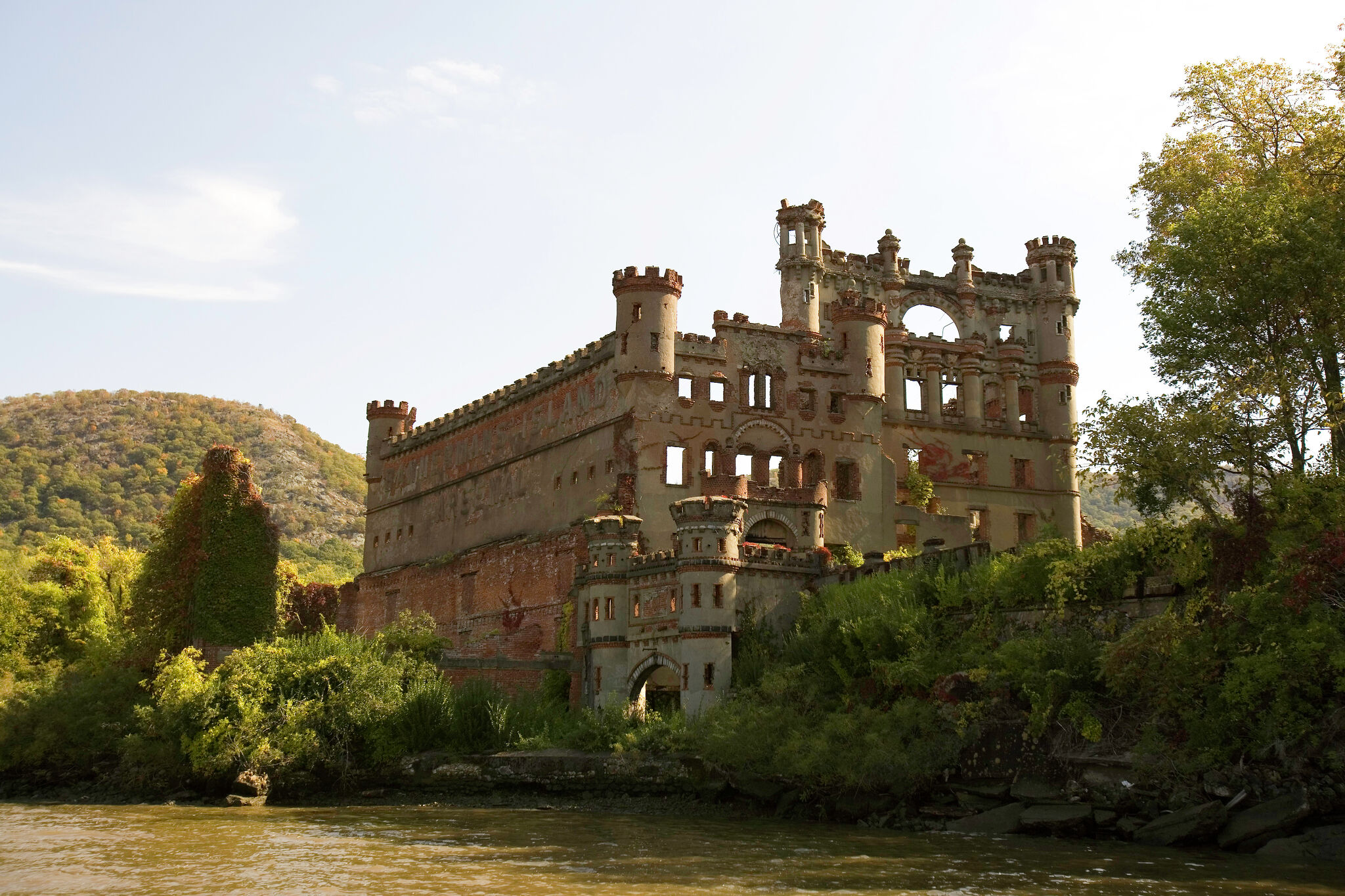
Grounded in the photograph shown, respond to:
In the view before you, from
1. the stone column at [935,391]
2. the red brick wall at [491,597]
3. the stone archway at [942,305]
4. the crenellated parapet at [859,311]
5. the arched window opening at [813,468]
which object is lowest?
the red brick wall at [491,597]

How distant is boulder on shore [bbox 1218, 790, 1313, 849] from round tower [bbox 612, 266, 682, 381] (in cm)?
2709

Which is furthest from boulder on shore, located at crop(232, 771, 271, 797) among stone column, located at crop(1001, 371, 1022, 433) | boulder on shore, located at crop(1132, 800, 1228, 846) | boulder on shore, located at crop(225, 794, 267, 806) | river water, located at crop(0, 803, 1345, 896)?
stone column, located at crop(1001, 371, 1022, 433)

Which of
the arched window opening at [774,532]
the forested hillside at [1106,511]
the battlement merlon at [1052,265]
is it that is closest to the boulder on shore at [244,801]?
the arched window opening at [774,532]

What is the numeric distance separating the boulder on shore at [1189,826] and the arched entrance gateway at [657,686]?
1441 cm

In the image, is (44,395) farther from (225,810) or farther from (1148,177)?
(1148,177)

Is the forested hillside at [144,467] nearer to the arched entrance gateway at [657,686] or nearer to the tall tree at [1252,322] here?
the arched entrance gateway at [657,686]

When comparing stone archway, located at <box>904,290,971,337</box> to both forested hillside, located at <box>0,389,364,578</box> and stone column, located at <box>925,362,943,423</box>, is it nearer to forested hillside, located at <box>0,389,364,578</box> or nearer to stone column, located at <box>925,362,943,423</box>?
stone column, located at <box>925,362,943,423</box>

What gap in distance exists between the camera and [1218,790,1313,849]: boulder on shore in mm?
23062

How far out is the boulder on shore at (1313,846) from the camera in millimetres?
22172

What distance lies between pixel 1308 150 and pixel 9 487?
10167cm

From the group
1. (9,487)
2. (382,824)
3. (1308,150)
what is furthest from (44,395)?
(1308,150)

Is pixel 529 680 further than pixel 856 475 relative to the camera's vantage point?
No

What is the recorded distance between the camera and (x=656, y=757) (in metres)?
33.4

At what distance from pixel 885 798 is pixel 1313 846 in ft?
29.2
